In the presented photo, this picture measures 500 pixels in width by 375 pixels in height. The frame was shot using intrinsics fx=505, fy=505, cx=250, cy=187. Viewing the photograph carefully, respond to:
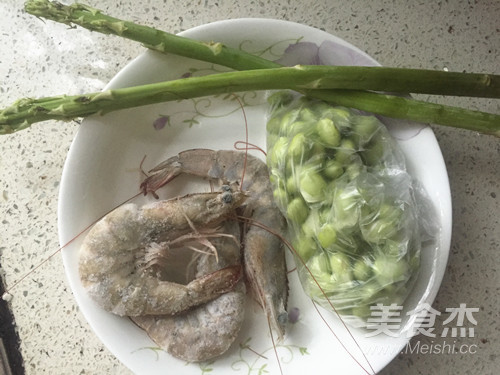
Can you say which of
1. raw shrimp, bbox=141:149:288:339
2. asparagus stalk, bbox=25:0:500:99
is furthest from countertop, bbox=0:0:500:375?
raw shrimp, bbox=141:149:288:339

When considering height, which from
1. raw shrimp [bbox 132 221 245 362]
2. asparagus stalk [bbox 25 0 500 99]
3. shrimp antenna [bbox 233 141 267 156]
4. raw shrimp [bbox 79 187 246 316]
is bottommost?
raw shrimp [bbox 132 221 245 362]

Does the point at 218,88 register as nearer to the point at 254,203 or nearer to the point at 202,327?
the point at 254,203

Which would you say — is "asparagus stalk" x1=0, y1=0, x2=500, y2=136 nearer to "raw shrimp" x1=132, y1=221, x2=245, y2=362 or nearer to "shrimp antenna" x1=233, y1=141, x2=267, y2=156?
"shrimp antenna" x1=233, y1=141, x2=267, y2=156

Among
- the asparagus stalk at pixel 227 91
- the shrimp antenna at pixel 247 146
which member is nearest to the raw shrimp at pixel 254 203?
the shrimp antenna at pixel 247 146

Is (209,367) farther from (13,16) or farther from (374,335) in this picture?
(13,16)

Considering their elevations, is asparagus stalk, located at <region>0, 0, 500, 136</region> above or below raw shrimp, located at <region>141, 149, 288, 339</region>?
above

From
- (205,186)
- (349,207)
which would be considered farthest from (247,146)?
(349,207)
